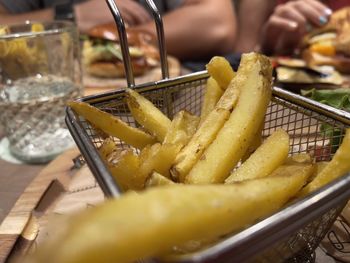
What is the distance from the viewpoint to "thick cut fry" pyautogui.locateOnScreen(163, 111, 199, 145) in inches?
24.1

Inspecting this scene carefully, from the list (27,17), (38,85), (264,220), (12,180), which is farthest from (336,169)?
(27,17)

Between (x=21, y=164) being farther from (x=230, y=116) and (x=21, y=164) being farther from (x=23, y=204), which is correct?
(x=230, y=116)

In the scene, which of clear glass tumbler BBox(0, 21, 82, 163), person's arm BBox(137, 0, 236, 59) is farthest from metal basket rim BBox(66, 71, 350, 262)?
person's arm BBox(137, 0, 236, 59)

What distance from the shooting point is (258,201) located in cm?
39

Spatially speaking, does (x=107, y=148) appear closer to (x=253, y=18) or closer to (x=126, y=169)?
(x=126, y=169)

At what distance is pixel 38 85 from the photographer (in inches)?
49.1

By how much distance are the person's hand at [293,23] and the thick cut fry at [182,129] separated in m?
1.73

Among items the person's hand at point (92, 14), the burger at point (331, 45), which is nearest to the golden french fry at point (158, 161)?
the burger at point (331, 45)

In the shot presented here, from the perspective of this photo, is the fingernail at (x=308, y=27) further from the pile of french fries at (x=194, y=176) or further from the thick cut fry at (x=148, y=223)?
the thick cut fry at (x=148, y=223)

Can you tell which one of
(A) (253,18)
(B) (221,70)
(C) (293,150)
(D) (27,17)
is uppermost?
(B) (221,70)

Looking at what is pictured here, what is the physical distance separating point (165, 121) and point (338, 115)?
301 mm

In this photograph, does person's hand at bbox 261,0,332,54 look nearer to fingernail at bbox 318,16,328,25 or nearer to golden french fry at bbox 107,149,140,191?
fingernail at bbox 318,16,328,25

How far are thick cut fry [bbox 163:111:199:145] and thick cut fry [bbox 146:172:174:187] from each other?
10 cm

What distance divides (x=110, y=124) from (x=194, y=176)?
0.66 feet
